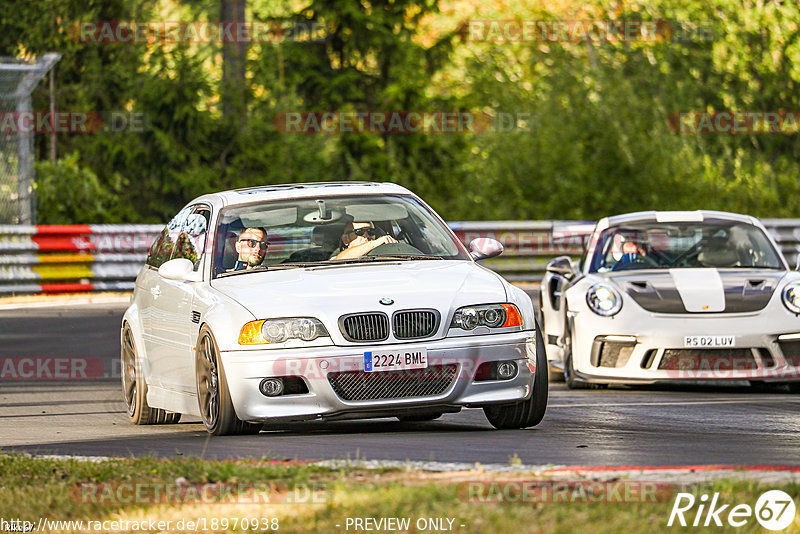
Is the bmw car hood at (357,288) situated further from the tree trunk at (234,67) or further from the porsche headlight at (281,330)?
the tree trunk at (234,67)

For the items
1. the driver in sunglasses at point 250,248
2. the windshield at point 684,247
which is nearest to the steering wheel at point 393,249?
the driver in sunglasses at point 250,248

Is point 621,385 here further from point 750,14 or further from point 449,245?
point 750,14

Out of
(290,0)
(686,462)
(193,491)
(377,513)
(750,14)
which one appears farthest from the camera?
(290,0)

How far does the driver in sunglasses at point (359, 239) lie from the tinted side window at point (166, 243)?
138cm

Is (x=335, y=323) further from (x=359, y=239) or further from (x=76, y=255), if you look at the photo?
(x=76, y=255)

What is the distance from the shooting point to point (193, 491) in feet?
21.4

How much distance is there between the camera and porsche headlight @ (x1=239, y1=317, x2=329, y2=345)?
879 centimetres

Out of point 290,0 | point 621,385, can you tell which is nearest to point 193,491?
point 621,385

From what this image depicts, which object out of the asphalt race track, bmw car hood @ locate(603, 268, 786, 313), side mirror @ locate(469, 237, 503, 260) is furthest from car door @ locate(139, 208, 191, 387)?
bmw car hood @ locate(603, 268, 786, 313)

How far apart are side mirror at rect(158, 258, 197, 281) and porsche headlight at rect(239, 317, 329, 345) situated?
102 centimetres

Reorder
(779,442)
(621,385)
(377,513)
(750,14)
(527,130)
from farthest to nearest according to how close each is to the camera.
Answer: (750,14)
(527,130)
(621,385)
(779,442)
(377,513)

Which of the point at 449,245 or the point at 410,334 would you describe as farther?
the point at 449,245

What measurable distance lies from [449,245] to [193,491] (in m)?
3.90

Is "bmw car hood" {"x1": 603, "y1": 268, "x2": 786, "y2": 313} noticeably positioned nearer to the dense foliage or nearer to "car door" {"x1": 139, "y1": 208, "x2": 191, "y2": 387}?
"car door" {"x1": 139, "y1": 208, "x2": 191, "y2": 387}
